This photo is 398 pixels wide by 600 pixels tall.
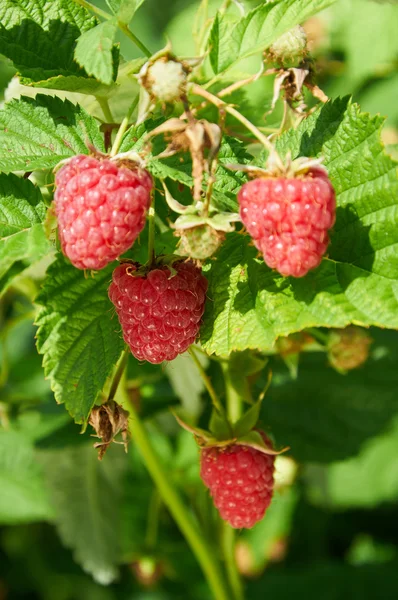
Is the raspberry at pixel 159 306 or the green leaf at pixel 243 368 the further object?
the green leaf at pixel 243 368

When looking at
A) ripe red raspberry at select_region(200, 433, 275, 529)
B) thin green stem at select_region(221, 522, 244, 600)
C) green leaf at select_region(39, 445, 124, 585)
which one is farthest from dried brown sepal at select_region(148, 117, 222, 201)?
green leaf at select_region(39, 445, 124, 585)

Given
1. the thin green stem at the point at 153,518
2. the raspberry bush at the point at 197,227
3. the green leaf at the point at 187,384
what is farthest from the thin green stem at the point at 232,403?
the thin green stem at the point at 153,518

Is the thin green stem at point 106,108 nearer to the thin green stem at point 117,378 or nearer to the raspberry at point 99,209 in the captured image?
the raspberry at point 99,209

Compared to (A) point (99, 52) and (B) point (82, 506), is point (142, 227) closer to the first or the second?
(A) point (99, 52)

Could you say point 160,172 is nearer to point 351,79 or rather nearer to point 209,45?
point 209,45

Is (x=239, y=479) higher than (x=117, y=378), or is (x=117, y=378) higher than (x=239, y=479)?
(x=117, y=378)

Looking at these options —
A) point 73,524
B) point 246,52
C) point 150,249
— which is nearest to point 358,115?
point 246,52

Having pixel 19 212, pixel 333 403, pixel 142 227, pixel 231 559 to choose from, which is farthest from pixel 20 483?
pixel 142 227
